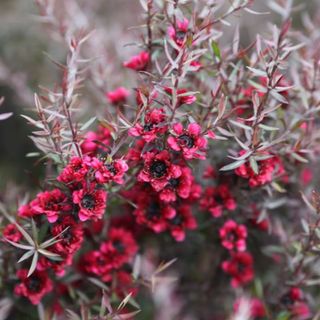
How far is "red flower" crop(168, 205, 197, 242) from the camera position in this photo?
0.99 metres

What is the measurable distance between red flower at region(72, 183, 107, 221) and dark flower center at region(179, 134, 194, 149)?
154mm

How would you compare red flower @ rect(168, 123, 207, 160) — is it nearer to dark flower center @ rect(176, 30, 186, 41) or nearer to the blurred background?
dark flower center @ rect(176, 30, 186, 41)

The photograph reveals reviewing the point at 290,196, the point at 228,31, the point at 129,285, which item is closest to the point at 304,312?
the point at 290,196

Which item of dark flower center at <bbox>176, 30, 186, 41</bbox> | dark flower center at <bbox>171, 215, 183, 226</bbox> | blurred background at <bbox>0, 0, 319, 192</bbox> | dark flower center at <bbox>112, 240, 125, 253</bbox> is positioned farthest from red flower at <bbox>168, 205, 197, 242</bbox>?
blurred background at <bbox>0, 0, 319, 192</bbox>

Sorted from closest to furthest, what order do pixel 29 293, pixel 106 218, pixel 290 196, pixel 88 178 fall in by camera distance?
1. pixel 88 178
2. pixel 29 293
3. pixel 106 218
4. pixel 290 196

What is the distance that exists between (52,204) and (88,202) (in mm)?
73

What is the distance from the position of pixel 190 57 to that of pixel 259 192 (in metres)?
0.34

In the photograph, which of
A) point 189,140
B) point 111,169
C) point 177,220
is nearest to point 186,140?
point 189,140

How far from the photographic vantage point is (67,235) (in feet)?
2.84

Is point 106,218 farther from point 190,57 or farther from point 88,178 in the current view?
point 190,57

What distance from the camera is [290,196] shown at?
3.81 feet

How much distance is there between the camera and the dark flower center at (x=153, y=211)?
0.97 meters

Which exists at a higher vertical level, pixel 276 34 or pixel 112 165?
pixel 276 34

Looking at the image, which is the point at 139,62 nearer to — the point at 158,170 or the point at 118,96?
the point at 118,96
